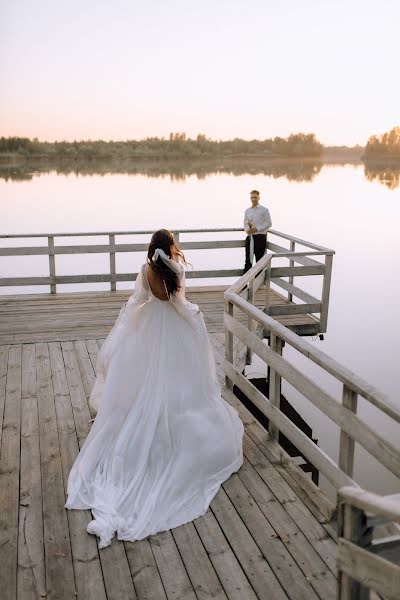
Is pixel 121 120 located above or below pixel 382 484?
above

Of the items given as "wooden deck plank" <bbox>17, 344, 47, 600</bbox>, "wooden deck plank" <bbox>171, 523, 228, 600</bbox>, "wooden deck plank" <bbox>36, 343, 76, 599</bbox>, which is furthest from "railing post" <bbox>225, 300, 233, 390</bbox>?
"wooden deck plank" <bbox>171, 523, 228, 600</bbox>

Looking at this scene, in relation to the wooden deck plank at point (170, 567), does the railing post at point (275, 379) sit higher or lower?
higher

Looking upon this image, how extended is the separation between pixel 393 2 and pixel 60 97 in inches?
1074

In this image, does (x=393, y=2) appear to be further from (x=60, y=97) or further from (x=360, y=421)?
(x=360, y=421)

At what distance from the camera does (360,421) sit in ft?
11.8

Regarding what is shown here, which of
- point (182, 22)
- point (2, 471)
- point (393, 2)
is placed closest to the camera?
point (2, 471)

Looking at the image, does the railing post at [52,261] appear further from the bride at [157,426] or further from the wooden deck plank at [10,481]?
the bride at [157,426]

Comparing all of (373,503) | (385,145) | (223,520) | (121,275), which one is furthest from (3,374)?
(385,145)

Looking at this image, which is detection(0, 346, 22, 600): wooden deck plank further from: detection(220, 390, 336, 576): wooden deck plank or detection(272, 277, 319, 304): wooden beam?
detection(272, 277, 319, 304): wooden beam

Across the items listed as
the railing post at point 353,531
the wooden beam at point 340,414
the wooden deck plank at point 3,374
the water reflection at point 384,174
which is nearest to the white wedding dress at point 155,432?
the wooden beam at point 340,414

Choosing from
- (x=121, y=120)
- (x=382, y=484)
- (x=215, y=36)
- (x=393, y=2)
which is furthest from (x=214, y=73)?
(x=382, y=484)

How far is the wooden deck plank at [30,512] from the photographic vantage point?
3479 mm

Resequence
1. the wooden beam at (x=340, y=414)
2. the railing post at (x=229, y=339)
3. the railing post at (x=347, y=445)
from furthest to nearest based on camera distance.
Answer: the railing post at (x=229, y=339)
the railing post at (x=347, y=445)
the wooden beam at (x=340, y=414)

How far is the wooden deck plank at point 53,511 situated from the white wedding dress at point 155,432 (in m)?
0.14
